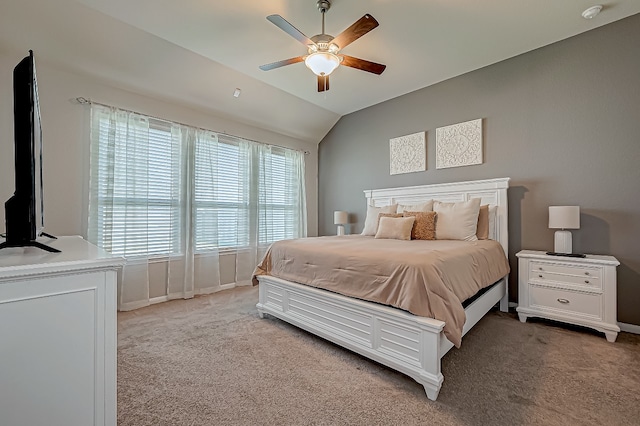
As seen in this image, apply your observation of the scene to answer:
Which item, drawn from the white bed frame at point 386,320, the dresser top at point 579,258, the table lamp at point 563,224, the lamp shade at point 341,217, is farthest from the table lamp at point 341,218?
the table lamp at point 563,224

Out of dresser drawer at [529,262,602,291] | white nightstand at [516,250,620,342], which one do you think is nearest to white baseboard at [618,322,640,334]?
white nightstand at [516,250,620,342]

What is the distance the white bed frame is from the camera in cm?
166

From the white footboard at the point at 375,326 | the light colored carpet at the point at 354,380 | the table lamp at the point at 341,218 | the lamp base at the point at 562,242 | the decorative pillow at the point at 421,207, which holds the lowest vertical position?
the light colored carpet at the point at 354,380

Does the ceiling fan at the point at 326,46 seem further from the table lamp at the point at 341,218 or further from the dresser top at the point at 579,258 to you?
the table lamp at the point at 341,218

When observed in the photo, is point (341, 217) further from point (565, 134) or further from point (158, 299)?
point (565, 134)

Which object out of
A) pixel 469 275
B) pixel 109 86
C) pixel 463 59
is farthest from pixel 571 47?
pixel 109 86

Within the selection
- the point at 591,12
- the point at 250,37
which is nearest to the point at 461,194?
the point at 591,12

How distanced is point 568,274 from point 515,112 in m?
1.92

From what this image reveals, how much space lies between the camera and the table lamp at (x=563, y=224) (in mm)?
2615

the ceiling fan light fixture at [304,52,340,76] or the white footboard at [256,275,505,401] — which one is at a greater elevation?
the ceiling fan light fixture at [304,52,340,76]

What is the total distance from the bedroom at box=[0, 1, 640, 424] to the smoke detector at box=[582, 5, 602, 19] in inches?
3.2

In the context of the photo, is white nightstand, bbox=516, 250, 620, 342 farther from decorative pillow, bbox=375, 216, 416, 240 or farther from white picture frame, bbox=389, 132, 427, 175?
white picture frame, bbox=389, 132, 427, 175

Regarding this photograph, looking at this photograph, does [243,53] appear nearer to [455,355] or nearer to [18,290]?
[18,290]

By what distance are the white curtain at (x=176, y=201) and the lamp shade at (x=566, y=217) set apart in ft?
12.3
